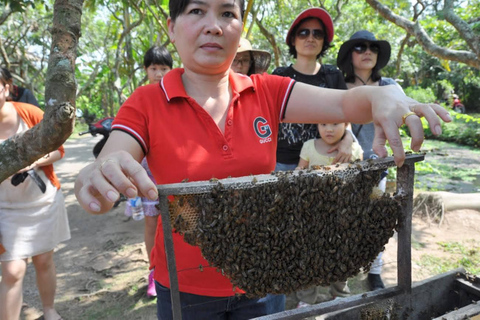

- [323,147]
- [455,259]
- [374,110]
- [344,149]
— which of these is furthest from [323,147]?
[455,259]

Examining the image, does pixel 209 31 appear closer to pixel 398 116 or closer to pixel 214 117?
pixel 214 117

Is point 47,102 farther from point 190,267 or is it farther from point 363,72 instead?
point 363,72

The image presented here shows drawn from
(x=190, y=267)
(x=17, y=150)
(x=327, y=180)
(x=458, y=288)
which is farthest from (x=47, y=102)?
(x=458, y=288)

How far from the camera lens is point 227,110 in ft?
5.49

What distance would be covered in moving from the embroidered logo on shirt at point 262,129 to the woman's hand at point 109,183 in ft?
2.30

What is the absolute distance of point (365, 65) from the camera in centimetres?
368

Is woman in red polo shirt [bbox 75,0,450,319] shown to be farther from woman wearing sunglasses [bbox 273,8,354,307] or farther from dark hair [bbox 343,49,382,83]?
dark hair [bbox 343,49,382,83]

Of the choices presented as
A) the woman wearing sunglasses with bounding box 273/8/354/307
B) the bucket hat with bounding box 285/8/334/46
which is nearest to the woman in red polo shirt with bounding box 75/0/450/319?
the woman wearing sunglasses with bounding box 273/8/354/307

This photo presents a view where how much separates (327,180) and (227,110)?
1.95 ft

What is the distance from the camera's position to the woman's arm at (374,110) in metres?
1.31

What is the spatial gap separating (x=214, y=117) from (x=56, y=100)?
0.71 m

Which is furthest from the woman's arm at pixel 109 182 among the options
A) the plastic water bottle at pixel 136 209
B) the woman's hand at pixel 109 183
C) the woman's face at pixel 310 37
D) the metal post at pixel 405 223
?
the plastic water bottle at pixel 136 209

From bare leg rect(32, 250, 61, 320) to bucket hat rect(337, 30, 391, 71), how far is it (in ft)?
12.0

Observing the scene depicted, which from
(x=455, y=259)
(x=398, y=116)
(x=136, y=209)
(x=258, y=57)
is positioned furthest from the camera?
(x=136, y=209)
